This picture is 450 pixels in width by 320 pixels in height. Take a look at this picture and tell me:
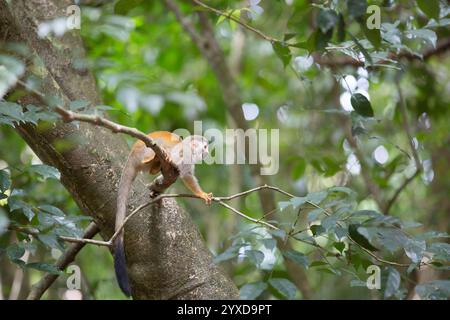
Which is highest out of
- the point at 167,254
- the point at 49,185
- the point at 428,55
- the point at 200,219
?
the point at 428,55

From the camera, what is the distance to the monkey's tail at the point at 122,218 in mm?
2045

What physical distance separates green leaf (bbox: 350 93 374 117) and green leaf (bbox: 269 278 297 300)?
2.31 feet

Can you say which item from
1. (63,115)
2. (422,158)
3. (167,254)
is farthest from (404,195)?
(63,115)

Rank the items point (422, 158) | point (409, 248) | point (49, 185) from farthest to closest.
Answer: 1. point (49, 185)
2. point (422, 158)
3. point (409, 248)

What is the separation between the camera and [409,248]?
174cm

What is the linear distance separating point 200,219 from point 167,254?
317cm

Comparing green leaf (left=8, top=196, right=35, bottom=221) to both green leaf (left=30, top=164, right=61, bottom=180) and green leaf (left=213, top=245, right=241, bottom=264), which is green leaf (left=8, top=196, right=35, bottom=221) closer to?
green leaf (left=30, top=164, right=61, bottom=180)

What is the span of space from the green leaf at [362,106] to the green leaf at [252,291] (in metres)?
0.75

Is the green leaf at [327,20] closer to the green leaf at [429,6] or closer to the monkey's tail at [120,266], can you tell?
the green leaf at [429,6]

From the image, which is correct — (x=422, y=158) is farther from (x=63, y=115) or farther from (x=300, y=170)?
(x=63, y=115)

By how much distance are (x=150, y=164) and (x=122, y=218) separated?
663 millimetres

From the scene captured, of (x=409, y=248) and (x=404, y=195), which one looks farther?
(x=404, y=195)

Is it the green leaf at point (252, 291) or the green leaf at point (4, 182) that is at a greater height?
the green leaf at point (4, 182)

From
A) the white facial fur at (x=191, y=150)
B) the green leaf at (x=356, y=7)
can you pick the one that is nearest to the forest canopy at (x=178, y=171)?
the green leaf at (x=356, y=7)
